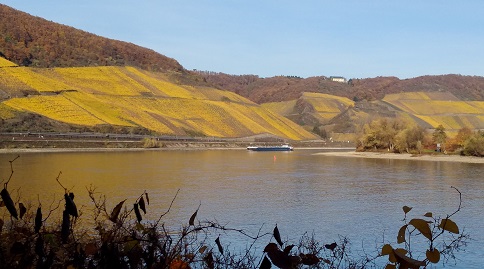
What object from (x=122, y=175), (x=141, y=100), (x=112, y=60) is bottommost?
(x=122, y=175)

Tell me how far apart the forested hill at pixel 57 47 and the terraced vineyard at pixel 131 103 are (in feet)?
15.4

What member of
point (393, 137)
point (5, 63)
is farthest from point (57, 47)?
point (393, 137)

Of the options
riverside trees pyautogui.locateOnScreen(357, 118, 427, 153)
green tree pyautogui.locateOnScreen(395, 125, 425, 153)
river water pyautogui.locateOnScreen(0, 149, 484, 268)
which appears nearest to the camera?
river water pyautogui.locateOnScreen(0, 149, 484, 268)

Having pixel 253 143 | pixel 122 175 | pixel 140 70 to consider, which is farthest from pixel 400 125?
pixel 140 70

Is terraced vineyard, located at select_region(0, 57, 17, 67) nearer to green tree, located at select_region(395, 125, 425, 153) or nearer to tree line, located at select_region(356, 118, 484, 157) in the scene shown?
tree line, located at select_region(356, 118, 484, 157)

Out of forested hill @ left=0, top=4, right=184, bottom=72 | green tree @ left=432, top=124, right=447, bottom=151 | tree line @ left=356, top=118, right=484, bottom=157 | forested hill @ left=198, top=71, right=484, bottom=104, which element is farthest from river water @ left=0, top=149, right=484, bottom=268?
forested hill @ left=198, top=71, right=484, bottom=104

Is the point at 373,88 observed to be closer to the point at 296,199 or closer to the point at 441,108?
the point at 441,108

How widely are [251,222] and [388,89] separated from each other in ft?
551

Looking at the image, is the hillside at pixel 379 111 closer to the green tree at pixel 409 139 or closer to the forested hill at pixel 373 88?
the forested hill at pixel 373 88

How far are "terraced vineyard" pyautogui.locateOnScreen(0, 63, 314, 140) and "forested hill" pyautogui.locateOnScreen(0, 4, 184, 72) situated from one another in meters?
4.70

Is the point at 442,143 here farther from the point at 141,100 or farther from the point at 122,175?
the point at 141,100

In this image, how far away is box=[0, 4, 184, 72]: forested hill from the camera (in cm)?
10688

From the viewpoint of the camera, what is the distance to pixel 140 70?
124 meters

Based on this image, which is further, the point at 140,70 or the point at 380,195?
the point at 140,70
